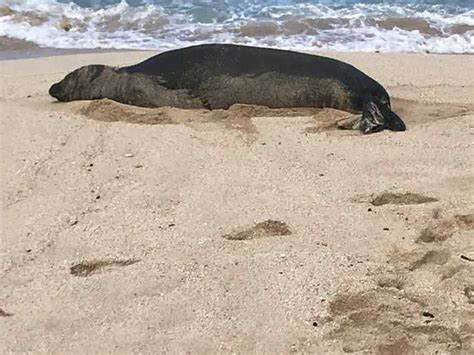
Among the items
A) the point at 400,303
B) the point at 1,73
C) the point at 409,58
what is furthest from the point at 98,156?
the point at 409,58

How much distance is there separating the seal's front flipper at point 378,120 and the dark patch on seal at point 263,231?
70.1 inches

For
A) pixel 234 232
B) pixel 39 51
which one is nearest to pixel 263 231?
pixel 234 232

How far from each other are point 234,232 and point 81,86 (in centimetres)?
326

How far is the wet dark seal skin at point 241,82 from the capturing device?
19.3 ft

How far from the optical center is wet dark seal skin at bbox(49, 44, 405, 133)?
232 inches

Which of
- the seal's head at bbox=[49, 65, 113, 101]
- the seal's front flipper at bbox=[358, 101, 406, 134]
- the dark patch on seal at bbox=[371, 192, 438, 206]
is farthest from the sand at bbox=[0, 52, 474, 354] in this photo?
the seal's head at bbox=[49, 65, 113, 101]

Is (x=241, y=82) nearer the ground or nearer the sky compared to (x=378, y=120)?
nearer the sky

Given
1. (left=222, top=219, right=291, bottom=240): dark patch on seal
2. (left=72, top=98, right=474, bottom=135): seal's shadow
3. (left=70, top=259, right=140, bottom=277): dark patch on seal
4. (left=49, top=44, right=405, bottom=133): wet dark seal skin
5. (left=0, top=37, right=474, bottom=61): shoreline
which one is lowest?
(left=0, top=37, right=474, bottom=61): shoreline

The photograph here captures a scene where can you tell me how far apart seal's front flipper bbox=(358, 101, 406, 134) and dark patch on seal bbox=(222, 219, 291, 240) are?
5.84 feet

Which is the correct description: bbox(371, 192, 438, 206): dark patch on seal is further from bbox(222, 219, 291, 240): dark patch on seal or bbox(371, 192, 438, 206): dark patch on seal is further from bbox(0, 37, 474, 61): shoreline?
bbox(0, 37, 474, 61): shoreline

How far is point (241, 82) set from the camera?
19.7 ft

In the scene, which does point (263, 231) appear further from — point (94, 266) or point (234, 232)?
point (94, 266)

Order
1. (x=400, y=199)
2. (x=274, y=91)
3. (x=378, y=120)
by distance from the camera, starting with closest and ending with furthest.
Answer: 1. (x=400, y=199)
2. (x=378, y=120)
3. (x=274, y=91)

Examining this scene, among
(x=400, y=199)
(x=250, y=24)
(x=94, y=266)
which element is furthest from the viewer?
(x=250, y=24)
